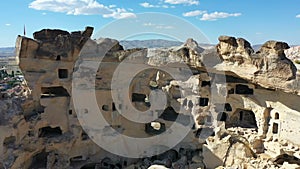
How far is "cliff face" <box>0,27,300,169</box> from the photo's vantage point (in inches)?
664

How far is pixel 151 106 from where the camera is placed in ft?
71.8

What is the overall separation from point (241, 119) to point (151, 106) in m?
6.25

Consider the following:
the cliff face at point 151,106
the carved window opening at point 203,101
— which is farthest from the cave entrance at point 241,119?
the carved window opening at point 203,101

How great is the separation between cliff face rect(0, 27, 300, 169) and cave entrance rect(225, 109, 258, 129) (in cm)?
8

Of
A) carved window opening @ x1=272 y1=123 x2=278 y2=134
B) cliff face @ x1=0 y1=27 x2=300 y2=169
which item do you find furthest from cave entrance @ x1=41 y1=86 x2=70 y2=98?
carved window opening @ x1=272 y1=123 x2=278 y2=134

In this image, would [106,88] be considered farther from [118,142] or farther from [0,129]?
[0,129]

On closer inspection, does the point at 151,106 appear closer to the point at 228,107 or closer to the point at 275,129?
the point at 228,107

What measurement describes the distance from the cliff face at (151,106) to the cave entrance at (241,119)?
8cm

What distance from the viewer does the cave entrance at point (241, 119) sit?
20891 millimetres

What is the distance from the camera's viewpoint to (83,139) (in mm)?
20422

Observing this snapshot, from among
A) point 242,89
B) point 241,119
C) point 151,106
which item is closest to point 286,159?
point 241,119

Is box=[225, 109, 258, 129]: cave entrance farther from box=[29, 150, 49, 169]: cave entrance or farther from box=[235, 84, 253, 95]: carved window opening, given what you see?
box=[29, 150, 49, 169]: cave entrance

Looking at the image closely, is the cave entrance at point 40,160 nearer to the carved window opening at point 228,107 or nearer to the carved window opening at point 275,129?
the carved window opening at point 228,107

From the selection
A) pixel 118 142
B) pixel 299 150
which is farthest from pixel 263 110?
pixel 118 142
